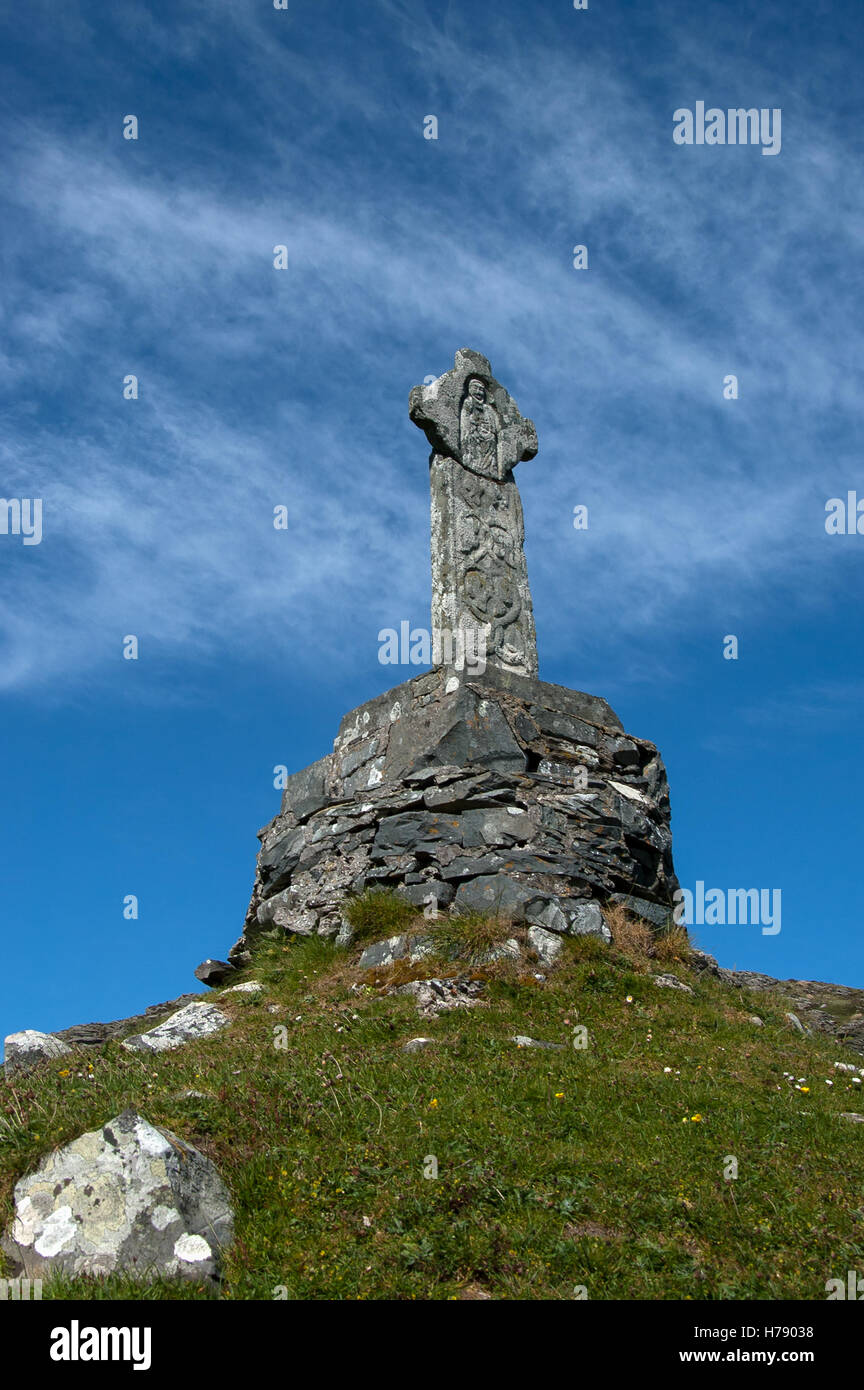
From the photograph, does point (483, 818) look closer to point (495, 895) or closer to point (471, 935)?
point (495, 895)

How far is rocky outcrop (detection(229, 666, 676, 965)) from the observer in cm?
1000

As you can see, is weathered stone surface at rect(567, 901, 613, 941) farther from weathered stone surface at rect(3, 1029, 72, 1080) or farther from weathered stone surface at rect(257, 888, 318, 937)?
weathered stone surface at rect(3, 1029, 72, 1080)

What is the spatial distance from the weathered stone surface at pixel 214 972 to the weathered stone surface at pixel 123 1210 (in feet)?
19.7

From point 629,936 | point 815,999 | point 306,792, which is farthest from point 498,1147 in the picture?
point 815,999

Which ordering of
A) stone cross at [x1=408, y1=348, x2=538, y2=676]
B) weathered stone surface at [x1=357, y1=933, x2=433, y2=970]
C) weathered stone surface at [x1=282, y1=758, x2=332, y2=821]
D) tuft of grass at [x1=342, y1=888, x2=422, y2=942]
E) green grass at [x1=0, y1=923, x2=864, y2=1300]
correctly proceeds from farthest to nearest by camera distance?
1. weathered stone surface at [x1=282, y1=758, x2=332, y2=821]
2. stone cross at [x1=408, y1=348, x2=538, y2=676]
3. tuft of grass at [x1=342, y1=888, x2=422, y2=942]
4. weathered stone surface at [x1=357, y1=933, x2=433, y2=970]
5. green grass at [x1=0, y1=923, x2=864, y2=1300]

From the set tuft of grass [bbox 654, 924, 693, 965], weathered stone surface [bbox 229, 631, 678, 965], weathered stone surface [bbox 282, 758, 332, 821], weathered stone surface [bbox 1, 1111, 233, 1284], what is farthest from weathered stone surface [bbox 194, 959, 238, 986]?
weathered stone surface [bbox 1, 1111, 233, 1284]

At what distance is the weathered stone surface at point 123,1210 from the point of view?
196 inches

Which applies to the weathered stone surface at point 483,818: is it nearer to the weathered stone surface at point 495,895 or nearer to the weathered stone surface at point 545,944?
the weathered stone surface at point 495,895

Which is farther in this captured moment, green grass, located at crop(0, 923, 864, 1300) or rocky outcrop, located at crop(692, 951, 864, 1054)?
rocky outcrop, located at crop(692, 951, 864, 1054)

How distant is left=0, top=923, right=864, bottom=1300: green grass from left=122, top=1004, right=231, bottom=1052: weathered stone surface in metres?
0.25

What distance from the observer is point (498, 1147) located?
5.88m

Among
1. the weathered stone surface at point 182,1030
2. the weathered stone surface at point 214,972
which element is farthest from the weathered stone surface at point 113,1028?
the weathered stone surface at point 182,1030

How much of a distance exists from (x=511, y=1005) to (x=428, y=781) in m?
2.81

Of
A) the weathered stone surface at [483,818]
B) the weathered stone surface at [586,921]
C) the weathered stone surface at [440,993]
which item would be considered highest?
the weathered stone surface at [483,818]
